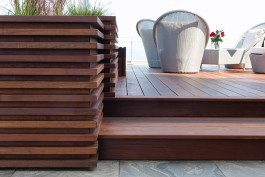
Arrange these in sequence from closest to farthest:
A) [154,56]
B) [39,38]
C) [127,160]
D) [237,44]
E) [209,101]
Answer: [39,38]
[127,160]
[209,101]
[154,56]
[237,44]

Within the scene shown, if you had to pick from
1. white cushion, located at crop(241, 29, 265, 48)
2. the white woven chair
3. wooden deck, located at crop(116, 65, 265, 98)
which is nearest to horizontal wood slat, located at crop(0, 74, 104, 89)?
wooden deck, located at crop(116, 65, 265, 98)

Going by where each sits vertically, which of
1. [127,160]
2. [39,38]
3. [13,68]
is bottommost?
[127,160]

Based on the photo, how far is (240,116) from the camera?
2.79m

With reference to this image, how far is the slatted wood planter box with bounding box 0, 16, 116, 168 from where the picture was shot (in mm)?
1936

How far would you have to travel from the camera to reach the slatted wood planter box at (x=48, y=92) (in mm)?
1936

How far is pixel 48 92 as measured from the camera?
2.00 meters

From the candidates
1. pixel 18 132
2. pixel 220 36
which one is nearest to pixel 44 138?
pixel 18 132

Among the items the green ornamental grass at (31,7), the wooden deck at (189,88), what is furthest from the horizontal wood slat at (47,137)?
the wooden deck at (189,88)

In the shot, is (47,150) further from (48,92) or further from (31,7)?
(31,7)

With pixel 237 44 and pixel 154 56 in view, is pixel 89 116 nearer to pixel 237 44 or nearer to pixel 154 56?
pixel 154 56

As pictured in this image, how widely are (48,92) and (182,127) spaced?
37.3 inches

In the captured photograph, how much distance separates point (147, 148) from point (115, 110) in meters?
0.63

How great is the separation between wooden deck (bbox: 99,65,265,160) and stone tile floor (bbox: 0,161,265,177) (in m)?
0.06

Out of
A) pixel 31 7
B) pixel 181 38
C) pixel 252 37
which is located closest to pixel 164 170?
pixel 31 7
